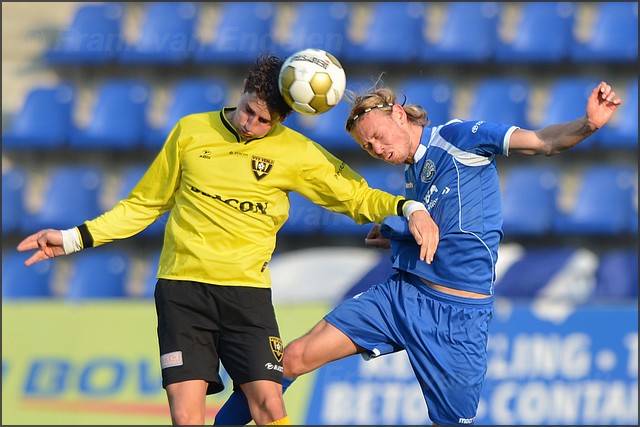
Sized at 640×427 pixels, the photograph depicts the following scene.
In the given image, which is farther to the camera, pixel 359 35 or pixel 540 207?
pixel 359 35

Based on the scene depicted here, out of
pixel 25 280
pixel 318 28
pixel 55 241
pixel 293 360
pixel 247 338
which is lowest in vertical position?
pixel 293 360

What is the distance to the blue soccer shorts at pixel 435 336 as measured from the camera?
492 centimetres

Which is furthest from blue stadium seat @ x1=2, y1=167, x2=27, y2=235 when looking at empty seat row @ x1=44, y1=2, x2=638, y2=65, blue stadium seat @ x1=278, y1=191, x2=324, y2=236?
blue stadium seat @ x1=278, y1=191, x2=324, y2=236

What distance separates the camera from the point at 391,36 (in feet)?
39.2

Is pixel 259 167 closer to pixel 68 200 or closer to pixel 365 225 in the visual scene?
pixel 365 225

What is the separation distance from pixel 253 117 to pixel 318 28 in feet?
25.7

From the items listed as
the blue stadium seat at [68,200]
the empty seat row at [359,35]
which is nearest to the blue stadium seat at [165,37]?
the empty seat row at [359,35]

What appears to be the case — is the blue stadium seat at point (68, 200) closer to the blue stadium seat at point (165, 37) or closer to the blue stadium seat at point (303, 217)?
the blue stadium seat at point (165, 37)

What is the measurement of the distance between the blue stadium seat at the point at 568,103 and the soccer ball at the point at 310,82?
23.0 feet

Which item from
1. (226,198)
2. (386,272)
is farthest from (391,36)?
(226,198)

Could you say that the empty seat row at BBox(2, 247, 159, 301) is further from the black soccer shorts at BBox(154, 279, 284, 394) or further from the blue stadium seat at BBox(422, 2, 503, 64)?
the black soccer shorts at BBox(154, 279, 284, 394)

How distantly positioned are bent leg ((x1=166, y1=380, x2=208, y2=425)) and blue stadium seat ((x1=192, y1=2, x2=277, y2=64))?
25.1 feet

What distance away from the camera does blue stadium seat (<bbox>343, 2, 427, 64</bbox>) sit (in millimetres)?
11703

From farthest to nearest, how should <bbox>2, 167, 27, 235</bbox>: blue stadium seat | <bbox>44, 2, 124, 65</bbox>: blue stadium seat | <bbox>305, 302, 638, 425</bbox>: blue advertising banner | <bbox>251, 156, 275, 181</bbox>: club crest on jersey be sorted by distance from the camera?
<bbox>44, 2, 124, 65</bbox>: blue stadium seat < <bbox>2, 167, 27, 235</bbox>: blue stadium seat < <bbox>305, 302, 638, 425</bbox>: blue advertising banner < <bbox>251, 156, 275, 181</bbox>: club crest on jersey
